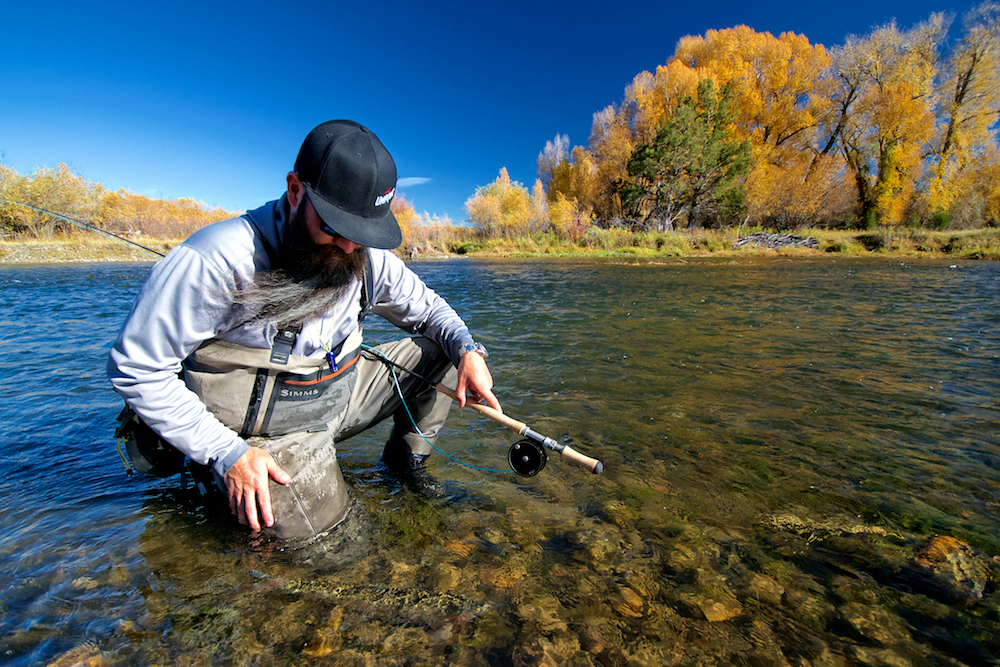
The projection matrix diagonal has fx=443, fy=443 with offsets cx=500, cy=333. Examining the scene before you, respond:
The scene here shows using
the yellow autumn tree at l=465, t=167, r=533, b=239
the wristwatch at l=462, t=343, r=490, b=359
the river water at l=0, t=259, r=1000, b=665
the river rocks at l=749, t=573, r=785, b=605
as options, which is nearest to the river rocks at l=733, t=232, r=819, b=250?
the yellow autumn tree at l=465, t=167, r=533, b=239

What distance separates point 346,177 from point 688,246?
28557 mm

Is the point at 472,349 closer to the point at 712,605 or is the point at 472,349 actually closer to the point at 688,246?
the point at 712,605

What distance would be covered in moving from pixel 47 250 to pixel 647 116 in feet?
132

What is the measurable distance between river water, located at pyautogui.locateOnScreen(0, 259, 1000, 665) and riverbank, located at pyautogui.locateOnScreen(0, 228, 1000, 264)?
22.6m

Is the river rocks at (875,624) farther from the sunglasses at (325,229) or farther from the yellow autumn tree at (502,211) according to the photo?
the yellow autumn tree at (502,211)

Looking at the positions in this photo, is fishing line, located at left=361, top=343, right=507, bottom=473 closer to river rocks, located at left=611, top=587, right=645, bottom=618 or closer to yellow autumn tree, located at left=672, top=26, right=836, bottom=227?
river rocks, located at left=611, top=587, right=645, bottom=618

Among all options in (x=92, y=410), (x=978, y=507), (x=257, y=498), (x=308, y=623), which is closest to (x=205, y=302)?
(x=257, y=498)

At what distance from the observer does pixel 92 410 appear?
12.4ft

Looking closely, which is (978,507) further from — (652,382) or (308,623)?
(308,623)

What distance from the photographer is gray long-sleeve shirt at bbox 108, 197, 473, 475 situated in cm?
161

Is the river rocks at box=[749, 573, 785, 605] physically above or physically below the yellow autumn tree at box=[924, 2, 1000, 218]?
below

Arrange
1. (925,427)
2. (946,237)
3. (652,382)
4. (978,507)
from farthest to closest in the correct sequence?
(946,237) → (652,382) → (925,427) → (978,507)

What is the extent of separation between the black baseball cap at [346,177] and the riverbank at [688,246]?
969 inches

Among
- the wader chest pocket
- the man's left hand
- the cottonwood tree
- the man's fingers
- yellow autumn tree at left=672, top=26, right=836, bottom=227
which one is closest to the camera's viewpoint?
the man's fingers
